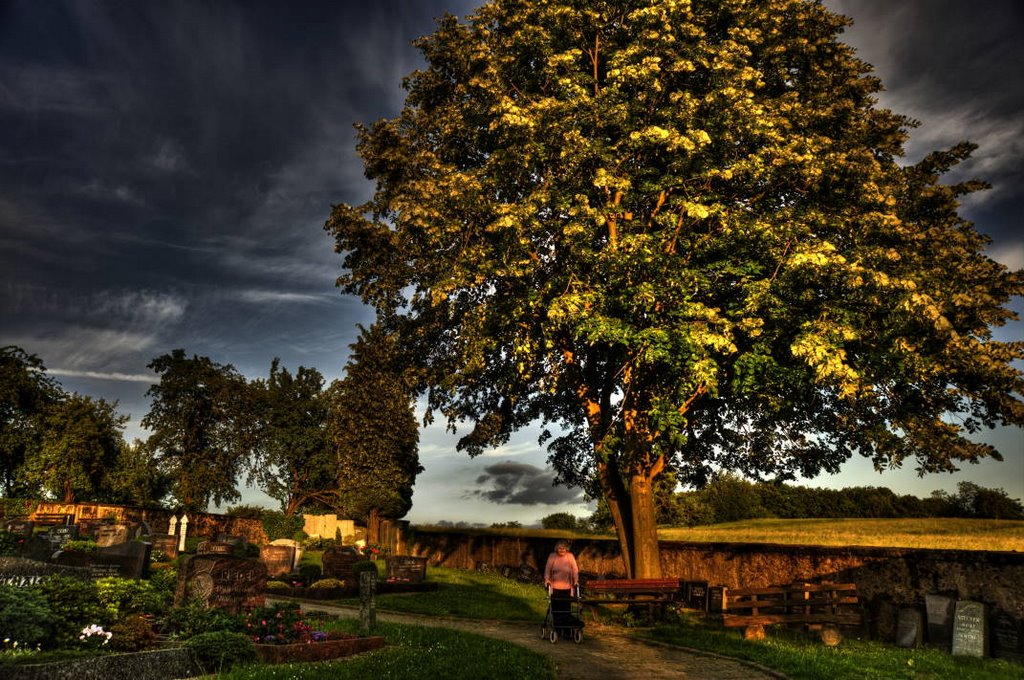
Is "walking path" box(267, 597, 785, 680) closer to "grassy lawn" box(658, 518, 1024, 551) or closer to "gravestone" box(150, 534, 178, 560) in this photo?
"grassy lawn" box(658, 518, 1024, 551)

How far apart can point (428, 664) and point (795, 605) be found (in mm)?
10496

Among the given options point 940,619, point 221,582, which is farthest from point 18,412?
point 940,619

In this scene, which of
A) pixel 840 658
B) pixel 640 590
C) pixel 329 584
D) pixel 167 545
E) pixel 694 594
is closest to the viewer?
pixel 840 658

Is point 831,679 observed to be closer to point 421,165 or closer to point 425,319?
point 425,319

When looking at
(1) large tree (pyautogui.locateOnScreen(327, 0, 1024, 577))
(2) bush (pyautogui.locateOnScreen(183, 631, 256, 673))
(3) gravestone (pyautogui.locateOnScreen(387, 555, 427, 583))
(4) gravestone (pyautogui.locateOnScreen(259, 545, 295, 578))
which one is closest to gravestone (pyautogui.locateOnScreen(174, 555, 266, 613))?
(2) bush (pyautogui.locateOnScreen(183, 631, 256, 673))

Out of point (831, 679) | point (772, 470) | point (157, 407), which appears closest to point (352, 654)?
point (831, 679)

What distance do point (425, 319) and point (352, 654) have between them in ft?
37.3

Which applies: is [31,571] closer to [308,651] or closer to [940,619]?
[308,651]

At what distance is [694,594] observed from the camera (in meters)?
22.0

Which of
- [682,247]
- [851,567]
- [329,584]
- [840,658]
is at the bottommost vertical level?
[329,584]

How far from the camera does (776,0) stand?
66.5 ft

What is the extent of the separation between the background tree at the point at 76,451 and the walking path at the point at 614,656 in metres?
53.9

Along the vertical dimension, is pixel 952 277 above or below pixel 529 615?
above

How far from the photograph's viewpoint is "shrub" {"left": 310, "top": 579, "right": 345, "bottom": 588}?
22059 millimetres
